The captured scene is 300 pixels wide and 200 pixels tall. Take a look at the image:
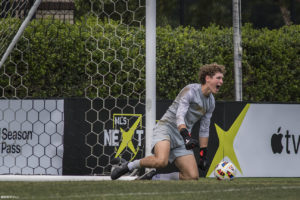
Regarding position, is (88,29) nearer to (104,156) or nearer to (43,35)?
(43,35)

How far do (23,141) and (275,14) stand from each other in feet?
38.4

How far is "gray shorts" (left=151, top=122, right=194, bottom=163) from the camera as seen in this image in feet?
25.6

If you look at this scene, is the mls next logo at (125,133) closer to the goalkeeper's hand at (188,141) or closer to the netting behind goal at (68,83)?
the netting behind goal at (68,83)

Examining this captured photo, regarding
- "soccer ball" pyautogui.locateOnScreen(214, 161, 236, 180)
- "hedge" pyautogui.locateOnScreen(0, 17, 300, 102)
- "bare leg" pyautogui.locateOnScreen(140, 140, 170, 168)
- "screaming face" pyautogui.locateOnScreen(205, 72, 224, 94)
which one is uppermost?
"hedge" pyautogui.locateOnScreen(0, 17, 300, 102)

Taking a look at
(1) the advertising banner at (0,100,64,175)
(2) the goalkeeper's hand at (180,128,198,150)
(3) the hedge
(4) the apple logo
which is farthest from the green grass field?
(3) the hedge

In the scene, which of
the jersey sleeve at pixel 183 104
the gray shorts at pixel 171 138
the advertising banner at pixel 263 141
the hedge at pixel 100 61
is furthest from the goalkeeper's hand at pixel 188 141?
the hedge at pixel 100 61

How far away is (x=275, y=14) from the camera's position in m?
18.8

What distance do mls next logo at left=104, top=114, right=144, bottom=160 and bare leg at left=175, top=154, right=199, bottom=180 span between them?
3.33 feet

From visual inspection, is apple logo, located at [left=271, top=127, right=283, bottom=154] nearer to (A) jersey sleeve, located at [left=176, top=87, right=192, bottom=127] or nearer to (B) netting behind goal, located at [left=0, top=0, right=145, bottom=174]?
(B) netting behind goal, located at [left=0, top=0, right=145, bottom=174]

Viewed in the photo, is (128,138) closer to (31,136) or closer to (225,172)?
(31,136)

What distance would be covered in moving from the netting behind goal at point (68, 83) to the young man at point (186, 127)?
1.01 meters

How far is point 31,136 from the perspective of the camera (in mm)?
8750

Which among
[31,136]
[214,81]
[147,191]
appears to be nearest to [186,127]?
[214,81]

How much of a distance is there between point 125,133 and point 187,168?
131cm
